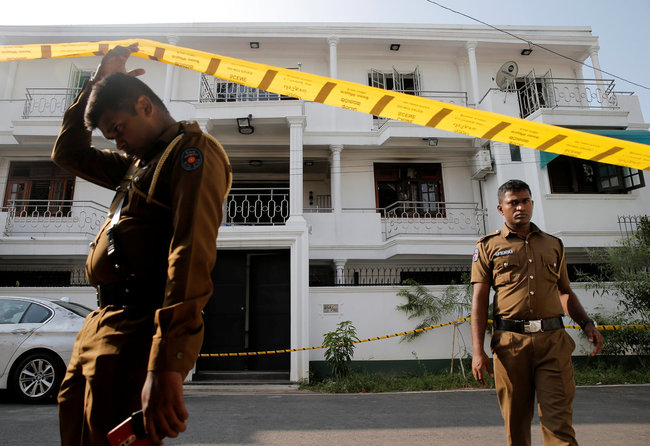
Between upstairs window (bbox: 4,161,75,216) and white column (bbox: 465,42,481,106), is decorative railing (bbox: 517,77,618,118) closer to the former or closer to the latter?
white column (bbox: 465,42,481,106)

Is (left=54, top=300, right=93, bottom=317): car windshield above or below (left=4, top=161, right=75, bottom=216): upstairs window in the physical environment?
below

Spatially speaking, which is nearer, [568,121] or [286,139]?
[568,121]

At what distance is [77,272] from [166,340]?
1258 centimetres

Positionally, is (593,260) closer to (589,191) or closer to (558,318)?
(589,191)

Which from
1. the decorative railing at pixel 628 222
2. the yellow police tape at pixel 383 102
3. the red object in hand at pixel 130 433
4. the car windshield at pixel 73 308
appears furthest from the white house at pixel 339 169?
the red object in hand at pixel 130 433

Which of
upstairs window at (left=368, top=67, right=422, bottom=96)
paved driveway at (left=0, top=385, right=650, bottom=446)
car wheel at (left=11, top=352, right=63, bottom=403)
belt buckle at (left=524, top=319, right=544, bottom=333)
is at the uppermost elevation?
upstairs window at (left=368, top=67, right=422, bottom=96)

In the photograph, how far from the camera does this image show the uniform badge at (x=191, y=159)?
1435 mm

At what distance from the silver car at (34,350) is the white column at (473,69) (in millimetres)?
11690

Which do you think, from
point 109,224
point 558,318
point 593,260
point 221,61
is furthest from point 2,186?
point 593,260

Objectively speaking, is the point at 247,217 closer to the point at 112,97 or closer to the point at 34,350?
the point at 34,350

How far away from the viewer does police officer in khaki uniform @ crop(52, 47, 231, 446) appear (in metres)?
1.25

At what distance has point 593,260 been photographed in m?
9.53

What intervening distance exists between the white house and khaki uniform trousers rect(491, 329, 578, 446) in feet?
19.9

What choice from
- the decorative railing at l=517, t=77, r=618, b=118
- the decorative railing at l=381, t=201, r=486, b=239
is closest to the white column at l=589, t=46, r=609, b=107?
the decorative railing at l=517, t=77, r=618, b=118
